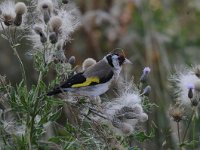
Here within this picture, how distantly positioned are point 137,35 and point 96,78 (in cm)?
281

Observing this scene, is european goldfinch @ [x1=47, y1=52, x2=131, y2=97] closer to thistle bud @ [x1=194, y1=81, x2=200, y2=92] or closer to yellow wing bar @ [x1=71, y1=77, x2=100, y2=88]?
yellow wing bar @ [x1=71, y1=77, x2=100, y2=88]

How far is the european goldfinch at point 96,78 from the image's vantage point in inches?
73.0

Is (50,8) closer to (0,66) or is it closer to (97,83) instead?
(97,83)

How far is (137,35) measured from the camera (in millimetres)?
4738

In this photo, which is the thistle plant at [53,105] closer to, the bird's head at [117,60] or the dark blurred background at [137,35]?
the bird's head at [117,60]

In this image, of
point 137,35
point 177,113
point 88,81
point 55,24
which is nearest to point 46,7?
point 55,24

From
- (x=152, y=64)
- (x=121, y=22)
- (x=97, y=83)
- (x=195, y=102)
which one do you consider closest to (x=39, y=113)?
(x=97, y=83)

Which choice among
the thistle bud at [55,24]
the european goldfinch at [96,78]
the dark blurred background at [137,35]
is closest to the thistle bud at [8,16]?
the thistle bud at [55,24]

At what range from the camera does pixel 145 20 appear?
13.5 ft

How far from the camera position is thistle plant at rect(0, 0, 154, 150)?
1.78 meters

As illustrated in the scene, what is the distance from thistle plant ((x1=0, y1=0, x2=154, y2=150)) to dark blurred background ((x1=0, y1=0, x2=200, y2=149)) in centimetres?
197

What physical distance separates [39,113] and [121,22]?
289 cm

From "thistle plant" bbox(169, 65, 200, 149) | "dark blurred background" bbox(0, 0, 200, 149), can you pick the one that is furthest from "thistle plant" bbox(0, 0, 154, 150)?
"dark blurred background" bbox(0, 0, 200, 149)

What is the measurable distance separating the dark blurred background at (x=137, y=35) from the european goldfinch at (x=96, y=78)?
1837 millimetres
